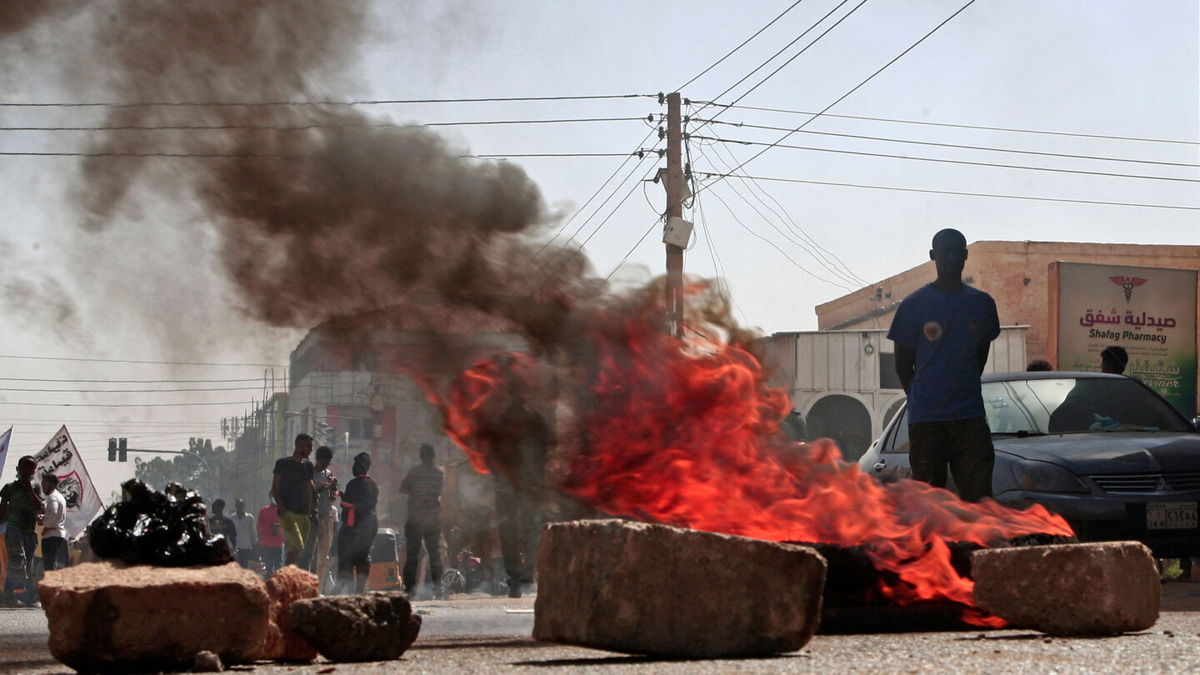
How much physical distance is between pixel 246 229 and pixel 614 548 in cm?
608

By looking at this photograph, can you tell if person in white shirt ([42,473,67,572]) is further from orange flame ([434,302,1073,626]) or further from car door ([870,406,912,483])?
car door ([870,406,912,483])

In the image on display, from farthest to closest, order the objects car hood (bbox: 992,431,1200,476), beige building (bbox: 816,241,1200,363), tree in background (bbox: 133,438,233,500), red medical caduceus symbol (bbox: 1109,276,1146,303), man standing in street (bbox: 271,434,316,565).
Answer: tree in background (bbox: 133,438,233,500)
beige building (bbox: 816,241,1200,363)
red medical caduceus symbol (bbox: 1109,276,1146,303)
man standing in street (bbox: 271,434,316,565)
car hood (bbox: 992,431,1200,476)

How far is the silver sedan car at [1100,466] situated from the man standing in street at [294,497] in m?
6.00

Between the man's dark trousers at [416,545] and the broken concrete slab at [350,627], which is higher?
the broken concrete slab at [350,627]

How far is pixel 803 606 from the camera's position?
548 cm

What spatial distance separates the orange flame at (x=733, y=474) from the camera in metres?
7.07

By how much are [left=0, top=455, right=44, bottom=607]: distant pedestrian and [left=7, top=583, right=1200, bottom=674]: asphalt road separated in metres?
7.95

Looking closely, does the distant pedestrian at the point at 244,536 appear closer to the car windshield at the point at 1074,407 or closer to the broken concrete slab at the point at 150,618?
the car windshield at the point at 1074,407

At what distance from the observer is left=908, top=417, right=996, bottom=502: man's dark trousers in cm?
820

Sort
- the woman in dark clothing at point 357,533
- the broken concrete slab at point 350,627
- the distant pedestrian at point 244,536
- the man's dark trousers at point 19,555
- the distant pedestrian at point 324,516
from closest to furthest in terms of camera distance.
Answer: the broken concrete slab at point 350,627 < the woman in dark clothing at point 357,533 < the man's dark trousers at point 19,555 < the distant pedestrian at point 324,516 < the distant pedestrian at point 244,536

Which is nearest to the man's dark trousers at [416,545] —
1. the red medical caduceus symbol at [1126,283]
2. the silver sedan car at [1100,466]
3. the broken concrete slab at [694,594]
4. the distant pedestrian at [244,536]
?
the silver sedan car at [1100,466]

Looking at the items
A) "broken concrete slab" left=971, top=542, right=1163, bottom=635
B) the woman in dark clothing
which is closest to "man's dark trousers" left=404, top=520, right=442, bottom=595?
the woman in dark clothing

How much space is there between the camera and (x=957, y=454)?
27.3 feet

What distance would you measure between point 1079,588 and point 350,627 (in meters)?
3.26
